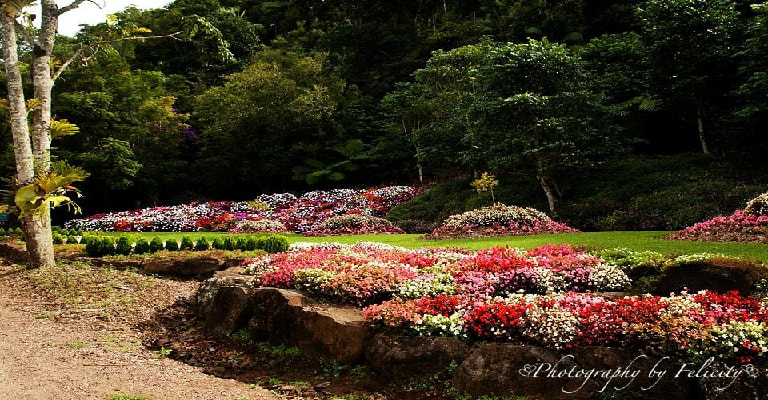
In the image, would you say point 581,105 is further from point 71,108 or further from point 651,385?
point 71,108

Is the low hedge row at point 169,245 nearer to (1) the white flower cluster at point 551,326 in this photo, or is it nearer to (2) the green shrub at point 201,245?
(2) the green shrub at point 201,245

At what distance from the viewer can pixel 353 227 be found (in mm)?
17188

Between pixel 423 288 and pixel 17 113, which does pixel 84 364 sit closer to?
pixel 423 288

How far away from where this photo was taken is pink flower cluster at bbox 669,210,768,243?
361 inches

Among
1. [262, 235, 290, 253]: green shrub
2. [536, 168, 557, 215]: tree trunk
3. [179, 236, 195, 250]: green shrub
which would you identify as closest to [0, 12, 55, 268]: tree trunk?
[179, 236, 195, 250]: green shrub

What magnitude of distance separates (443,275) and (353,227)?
10.1 meters

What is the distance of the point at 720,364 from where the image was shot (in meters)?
4.20

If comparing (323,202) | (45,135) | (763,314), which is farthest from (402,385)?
(323,202)

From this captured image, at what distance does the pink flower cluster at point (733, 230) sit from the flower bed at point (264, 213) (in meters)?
11.6

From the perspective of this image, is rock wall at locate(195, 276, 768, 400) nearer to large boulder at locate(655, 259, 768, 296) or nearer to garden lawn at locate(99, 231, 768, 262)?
large boulder at locate(655, 259, 768, 296)

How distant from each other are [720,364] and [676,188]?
1121 centimetres

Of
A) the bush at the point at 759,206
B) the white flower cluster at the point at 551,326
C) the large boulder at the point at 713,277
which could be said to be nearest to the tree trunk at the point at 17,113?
the white flower cluster at the point at 551,326

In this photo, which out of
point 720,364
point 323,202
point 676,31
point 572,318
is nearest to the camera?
point 720,364

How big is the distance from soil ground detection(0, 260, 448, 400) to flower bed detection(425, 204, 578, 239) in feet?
23.4
